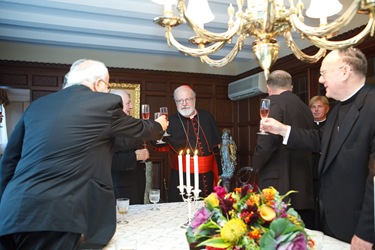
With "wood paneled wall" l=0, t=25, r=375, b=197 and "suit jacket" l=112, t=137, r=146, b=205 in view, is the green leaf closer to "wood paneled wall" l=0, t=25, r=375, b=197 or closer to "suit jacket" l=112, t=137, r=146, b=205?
"suit jacket" l=112, t=137, r=146, b=205

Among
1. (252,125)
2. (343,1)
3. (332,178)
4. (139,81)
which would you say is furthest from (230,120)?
(332,178)

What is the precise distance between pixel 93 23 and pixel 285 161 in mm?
2884

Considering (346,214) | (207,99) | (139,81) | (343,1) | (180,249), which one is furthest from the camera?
(207,99)

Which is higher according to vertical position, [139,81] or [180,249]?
[139,81]

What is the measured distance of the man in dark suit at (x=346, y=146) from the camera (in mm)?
1688

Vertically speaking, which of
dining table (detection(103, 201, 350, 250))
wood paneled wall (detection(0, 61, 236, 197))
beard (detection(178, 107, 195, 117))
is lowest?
dining table (detection(103, 201, 350, 250))

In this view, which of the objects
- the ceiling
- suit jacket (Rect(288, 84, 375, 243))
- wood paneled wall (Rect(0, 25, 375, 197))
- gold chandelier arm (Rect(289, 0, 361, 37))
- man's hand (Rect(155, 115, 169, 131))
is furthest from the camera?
wood paneled wall (Rect(0, 25, 375, 197))

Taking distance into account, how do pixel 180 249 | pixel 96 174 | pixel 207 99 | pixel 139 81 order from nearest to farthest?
pixel 180 249, pixel 96 174, pixel 139 81, pixel 207 99

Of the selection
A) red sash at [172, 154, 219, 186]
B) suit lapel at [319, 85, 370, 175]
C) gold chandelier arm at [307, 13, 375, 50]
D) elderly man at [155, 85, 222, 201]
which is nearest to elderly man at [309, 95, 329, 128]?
elderly man at [155, 85, 222, 201]

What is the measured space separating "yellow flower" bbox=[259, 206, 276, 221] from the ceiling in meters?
2.80

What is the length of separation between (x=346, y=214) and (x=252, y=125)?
163 inches

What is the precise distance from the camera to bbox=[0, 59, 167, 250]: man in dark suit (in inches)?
52.9

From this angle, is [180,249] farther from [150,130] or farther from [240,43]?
[240,43]

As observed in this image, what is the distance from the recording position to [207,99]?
6.14 metres
